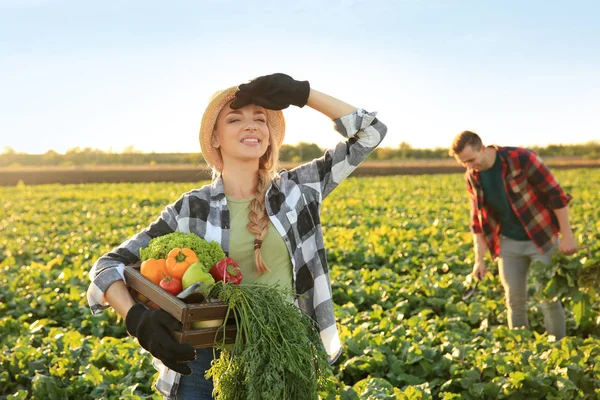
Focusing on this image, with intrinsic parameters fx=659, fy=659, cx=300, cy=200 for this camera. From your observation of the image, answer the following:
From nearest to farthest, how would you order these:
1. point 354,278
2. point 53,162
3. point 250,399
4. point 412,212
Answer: point 250,399
point 354,278
point 412,212
point 53,162

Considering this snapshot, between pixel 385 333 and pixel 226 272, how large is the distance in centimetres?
370

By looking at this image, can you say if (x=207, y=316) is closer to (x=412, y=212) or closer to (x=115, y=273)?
(x=115, y=273)

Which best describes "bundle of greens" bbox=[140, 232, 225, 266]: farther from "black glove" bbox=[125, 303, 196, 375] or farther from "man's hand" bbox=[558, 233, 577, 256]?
"man's hand" bbox=[558, 233, 577, 256]

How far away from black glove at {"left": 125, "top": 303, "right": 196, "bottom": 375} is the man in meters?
3.77

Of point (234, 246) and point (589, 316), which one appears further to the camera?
point (589, 316)

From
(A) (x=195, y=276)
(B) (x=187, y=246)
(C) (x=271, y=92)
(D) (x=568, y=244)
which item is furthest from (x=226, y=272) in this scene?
(D) (x=568, y=244)

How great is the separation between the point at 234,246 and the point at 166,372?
1.99 ft

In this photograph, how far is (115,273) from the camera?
104 inches

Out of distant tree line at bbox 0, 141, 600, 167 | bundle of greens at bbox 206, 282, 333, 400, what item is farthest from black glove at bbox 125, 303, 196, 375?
distant tree line at bbox 0, 141, 600, 167

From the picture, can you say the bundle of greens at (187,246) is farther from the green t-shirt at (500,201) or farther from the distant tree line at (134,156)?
the distant tree line at (134,156)

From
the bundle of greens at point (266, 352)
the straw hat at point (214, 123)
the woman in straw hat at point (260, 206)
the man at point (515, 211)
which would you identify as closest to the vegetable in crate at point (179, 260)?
the bundle of greens at point (266, 352)

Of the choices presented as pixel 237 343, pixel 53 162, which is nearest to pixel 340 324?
pixel 237 343

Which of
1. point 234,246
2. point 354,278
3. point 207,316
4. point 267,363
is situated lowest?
point 354,278

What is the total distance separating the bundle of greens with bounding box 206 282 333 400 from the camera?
7.39ft
